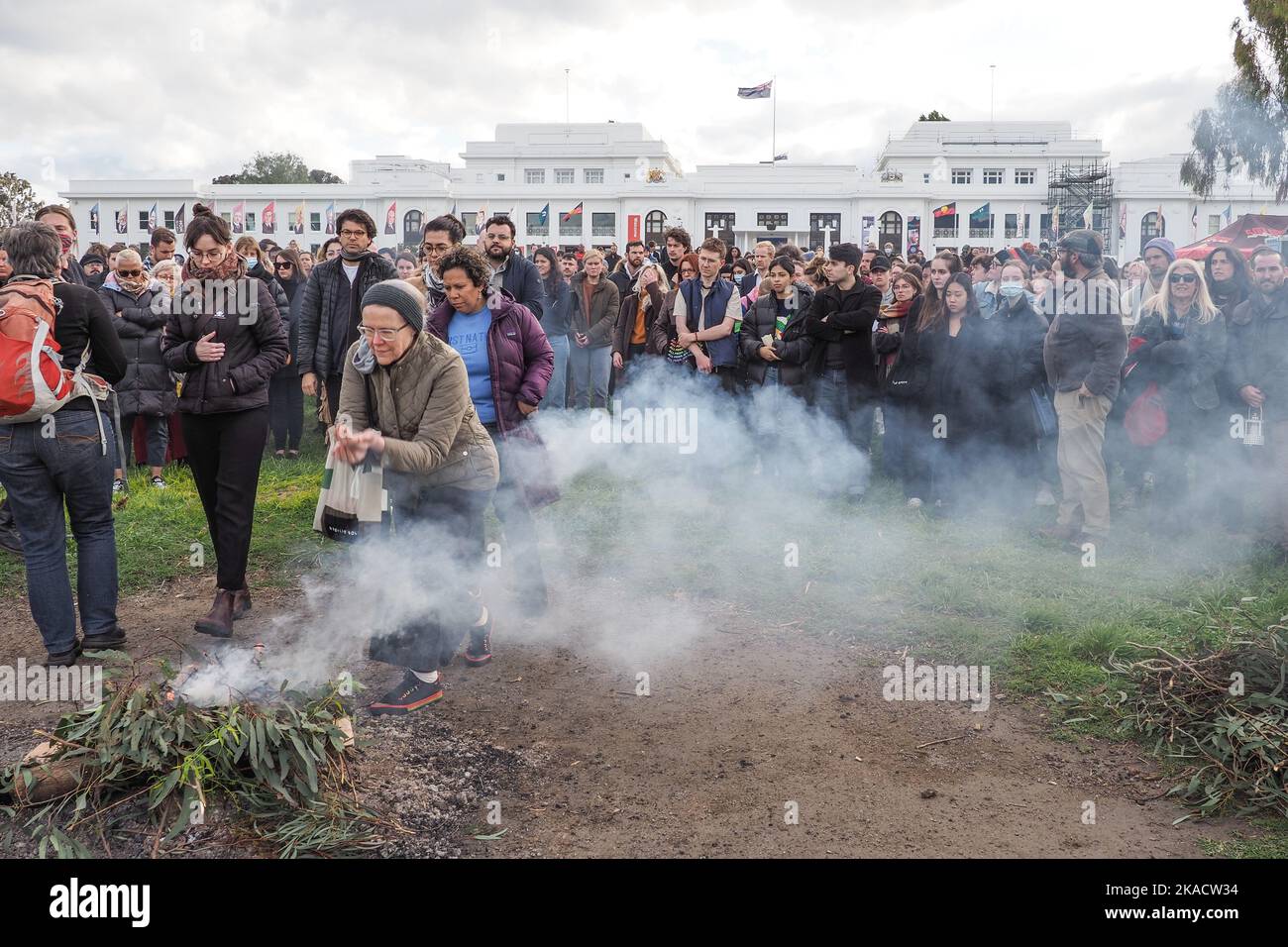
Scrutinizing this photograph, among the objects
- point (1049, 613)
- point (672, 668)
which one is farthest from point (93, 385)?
point (1049, 613)

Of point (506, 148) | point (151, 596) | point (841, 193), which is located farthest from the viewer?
point (506, 148)

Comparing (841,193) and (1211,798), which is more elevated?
(841,193)

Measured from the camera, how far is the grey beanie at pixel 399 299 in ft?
14.8

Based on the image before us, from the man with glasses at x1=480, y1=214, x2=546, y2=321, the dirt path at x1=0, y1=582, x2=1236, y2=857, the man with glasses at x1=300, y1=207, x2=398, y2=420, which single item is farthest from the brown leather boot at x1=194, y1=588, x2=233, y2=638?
the man with glasses at x1=480, y1=214, x2=546, y2=321

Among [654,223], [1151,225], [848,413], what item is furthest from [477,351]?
[1151,225]

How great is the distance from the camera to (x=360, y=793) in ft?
12.8

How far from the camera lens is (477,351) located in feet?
18.1

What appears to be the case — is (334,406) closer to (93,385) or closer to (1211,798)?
(93,385)

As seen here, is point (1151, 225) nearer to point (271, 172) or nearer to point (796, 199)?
point (796, 199)

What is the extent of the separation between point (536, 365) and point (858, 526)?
346 cm

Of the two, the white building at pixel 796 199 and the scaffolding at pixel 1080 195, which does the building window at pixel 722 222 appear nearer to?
the white building at pixel 796 199

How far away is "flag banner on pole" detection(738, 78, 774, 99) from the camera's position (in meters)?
60.5

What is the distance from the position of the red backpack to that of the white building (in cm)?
5972

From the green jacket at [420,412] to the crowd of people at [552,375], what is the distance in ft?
0.03
